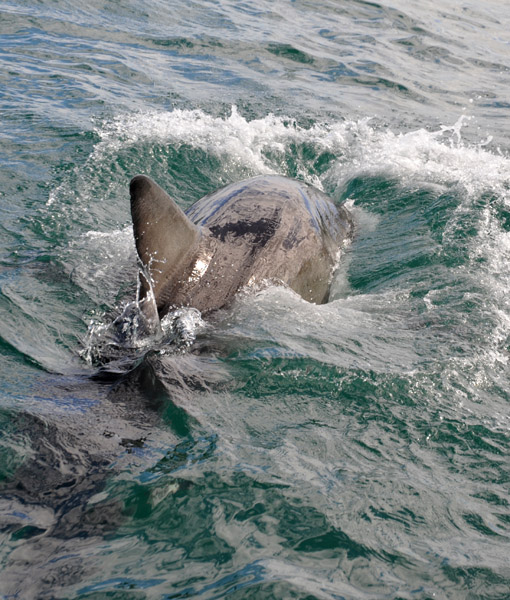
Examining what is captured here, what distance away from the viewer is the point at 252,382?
13.8 feet

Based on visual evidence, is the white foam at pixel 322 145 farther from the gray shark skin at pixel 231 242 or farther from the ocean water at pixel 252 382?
the gray shark skin at pixel 231 242

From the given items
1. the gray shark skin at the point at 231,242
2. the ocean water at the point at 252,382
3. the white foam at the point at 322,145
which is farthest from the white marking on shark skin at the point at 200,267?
the white foam at the point at 322,145

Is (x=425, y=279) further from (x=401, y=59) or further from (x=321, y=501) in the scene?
(x=401, y=59)

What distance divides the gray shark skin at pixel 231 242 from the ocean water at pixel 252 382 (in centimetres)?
22

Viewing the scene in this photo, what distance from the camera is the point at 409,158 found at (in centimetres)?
925

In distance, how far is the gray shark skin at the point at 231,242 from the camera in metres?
4.73

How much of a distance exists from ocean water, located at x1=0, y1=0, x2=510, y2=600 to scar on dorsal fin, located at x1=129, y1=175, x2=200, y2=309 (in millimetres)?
384

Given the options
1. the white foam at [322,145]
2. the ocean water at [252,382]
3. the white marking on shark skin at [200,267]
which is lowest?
the ocean water at [252,382]

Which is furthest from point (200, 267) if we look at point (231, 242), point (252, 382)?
point (252, 382)

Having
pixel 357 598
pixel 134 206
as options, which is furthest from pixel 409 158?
pixel 357 598

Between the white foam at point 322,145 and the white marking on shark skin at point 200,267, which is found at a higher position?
the white foam at point 322,145

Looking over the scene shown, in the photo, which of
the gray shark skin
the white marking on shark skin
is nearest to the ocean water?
the gray shark skin

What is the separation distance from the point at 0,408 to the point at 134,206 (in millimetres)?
1569

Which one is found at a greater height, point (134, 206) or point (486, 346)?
point (134, 206)
